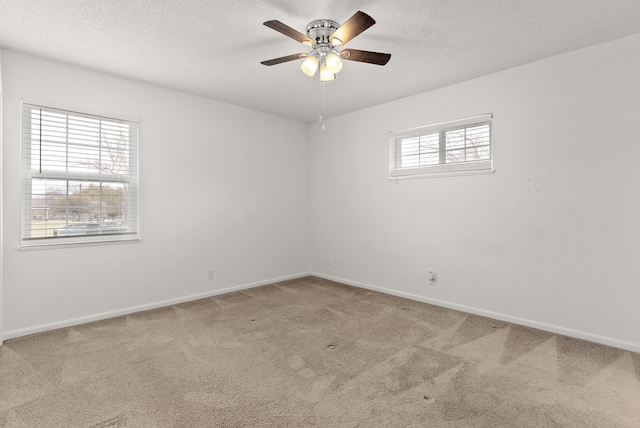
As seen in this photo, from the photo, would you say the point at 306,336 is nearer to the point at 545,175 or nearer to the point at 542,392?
the point at 542,392

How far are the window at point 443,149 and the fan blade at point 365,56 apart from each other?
5.34ft

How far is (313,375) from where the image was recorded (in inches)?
88.4

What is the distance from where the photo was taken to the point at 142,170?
11.9 ft

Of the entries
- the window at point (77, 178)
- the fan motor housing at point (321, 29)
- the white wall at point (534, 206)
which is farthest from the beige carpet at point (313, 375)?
the fan motor housing at point (321, 29)

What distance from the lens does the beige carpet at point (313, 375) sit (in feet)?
5.95

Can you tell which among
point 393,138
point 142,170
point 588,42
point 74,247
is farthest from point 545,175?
point 74,247

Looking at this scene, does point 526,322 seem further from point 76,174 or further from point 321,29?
point 76,174

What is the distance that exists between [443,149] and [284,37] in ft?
7.24

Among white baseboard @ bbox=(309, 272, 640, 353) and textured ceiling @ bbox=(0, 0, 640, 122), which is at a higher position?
textured ceiling @ bbox=(0, 0, 640, 122)

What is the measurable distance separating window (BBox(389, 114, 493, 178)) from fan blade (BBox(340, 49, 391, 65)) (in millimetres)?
1628

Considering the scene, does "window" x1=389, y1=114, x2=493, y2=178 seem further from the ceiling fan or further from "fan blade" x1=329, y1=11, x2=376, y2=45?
"fan blade" x1=329, y1=11, x2=376, y2=45

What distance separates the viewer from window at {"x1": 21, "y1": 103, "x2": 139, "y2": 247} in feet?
9.82

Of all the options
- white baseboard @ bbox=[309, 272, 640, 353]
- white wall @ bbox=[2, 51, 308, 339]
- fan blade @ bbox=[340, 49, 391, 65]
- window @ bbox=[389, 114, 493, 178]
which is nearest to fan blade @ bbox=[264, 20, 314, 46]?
fan blade @ bbox=[340, 49, 391, 65]

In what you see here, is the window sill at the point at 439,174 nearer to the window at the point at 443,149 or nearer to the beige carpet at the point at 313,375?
the window at the point at 443,149
